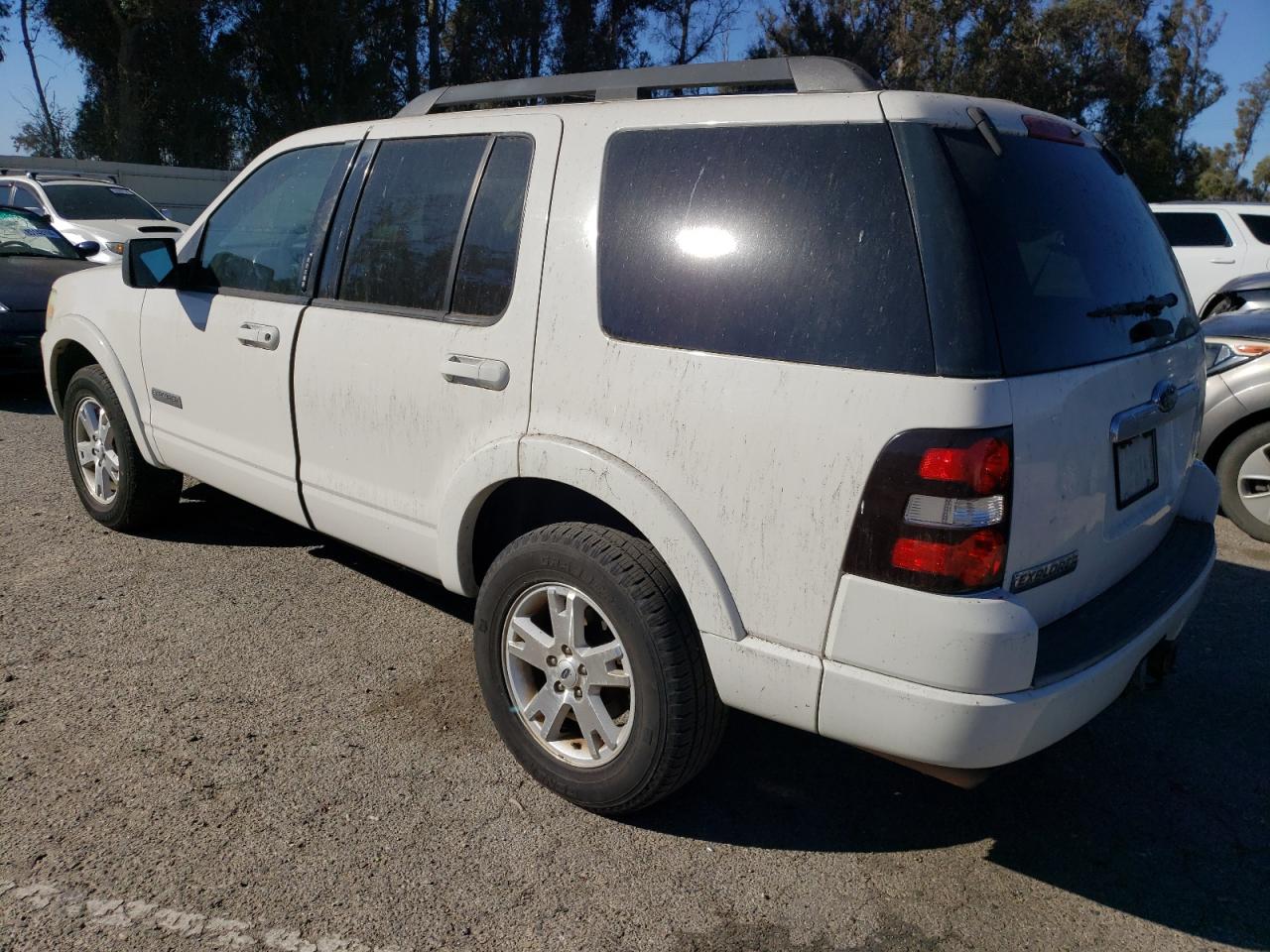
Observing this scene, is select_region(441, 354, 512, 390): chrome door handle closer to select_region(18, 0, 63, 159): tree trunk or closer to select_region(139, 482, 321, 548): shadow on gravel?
select_region(139, 482, 321, 548): shadow on gravel

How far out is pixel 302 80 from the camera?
107 feet

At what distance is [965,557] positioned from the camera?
236 cm

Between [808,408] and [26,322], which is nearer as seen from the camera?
[808,408]

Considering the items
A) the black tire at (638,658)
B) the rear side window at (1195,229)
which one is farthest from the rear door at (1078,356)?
the rear side window at (1195,229)

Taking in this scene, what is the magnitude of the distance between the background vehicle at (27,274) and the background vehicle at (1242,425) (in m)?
7.80

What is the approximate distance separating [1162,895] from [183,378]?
3.90 m

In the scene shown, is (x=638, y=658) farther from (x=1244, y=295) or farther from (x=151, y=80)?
(x=151, y=80)

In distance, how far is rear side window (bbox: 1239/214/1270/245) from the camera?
11867 mm

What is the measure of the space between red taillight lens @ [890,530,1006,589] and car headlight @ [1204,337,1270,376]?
13.2 feet

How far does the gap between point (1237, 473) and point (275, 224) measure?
504cm

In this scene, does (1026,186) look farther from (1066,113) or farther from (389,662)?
(1066,113)

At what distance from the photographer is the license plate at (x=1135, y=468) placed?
275cm

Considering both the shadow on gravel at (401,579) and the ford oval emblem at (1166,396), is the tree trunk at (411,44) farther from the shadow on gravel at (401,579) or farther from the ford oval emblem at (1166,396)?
the ford oval emblem at (1166,396)

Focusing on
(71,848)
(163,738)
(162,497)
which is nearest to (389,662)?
(163,738)
